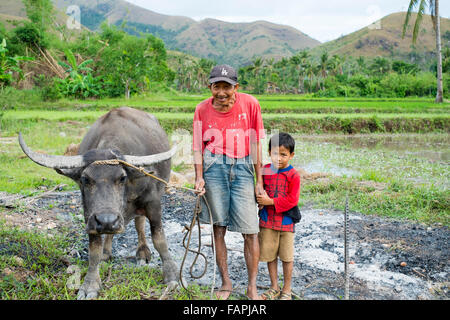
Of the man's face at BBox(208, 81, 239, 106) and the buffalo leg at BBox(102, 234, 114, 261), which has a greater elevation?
the man's face at BBox(208, 81, 239, 106)

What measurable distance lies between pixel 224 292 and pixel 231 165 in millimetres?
937

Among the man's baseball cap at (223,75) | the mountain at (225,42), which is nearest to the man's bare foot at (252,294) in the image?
the man's baseball cap at (223,75)

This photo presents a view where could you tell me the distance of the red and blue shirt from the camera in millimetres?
2639

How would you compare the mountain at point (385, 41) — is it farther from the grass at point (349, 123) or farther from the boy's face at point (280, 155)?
the boy's face at point (280, 155)

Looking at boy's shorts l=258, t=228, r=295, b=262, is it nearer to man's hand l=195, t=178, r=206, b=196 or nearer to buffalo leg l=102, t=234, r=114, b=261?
man's hand l=195, t=178, r=206, b=196

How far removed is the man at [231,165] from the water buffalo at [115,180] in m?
0.36

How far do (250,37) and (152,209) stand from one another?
633 feet

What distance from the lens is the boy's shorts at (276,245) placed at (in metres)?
2.67

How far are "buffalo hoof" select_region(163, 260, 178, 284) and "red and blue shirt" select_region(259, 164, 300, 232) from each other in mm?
842

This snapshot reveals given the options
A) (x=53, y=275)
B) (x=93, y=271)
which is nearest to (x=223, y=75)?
(x=93, y=271)

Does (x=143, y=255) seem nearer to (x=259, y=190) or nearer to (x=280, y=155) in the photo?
(x=259, y=190)

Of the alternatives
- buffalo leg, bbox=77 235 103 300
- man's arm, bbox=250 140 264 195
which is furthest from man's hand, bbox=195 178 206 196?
buffalo leg, bbox=77 235 103 300

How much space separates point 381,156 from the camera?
30.8 feet
